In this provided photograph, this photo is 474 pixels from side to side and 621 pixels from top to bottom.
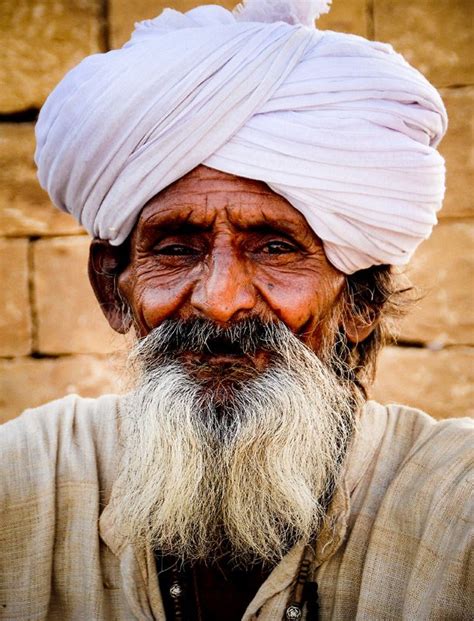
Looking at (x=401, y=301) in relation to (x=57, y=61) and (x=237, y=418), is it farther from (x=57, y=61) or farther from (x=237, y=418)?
(x=57, y=61)

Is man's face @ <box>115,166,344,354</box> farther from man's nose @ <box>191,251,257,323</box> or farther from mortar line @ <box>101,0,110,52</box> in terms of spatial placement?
mortar line @ <box>101,0,110,52</box>

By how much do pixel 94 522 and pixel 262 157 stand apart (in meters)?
1.06

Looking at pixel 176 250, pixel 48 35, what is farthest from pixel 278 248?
pixel 48 35

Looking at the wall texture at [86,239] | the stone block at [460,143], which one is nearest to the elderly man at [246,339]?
the wall texture at [86,239]

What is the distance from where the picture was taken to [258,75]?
184 centimetres

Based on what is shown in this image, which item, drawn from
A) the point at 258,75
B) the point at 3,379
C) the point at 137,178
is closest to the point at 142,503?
the point at 137,178

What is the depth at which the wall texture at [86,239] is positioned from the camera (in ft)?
10.2

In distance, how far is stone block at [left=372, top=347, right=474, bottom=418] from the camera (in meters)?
3.22

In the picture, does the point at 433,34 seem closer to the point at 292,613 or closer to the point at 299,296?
the point at 299,296

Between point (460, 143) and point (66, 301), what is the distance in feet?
6.03

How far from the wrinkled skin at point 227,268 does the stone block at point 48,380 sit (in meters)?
1.43

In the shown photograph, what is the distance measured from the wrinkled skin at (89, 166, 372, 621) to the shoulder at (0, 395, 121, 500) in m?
0.39

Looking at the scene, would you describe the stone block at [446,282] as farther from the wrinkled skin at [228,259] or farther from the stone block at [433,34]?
the wrinkled skin at [228,259]

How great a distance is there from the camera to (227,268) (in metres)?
1.84
